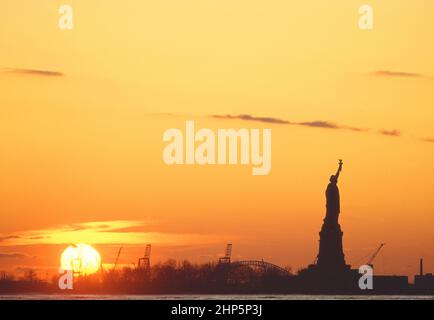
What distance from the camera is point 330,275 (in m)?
172
